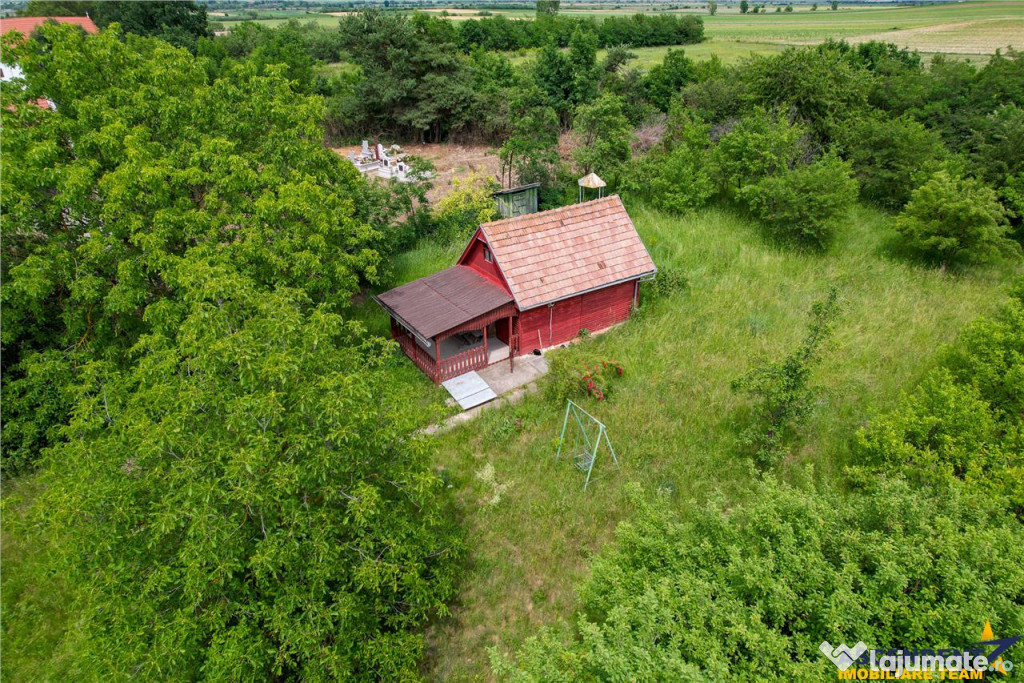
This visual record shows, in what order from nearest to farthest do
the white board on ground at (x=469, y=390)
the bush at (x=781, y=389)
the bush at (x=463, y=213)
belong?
the bush at (x=781, y=389) → the white board on ground at (x=469, y=390) → the bush at (x=463, y=213)

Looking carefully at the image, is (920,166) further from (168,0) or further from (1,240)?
(168,0)

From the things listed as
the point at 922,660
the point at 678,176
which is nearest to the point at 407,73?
the point at 678,176

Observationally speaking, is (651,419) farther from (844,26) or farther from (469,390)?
(844,26)

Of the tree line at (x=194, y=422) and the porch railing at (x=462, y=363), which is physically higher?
the tree line at (x=194, y=422)

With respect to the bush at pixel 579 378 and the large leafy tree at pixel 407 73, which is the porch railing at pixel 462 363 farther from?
the large leafy tree at pixel 407 73

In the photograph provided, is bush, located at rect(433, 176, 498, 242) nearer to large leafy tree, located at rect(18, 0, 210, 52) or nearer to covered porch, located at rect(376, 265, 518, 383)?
covered porch, located at rect(376, 265, 518, 383)

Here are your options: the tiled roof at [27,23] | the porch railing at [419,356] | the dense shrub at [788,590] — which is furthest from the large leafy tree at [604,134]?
the tiled roof at [27,23]

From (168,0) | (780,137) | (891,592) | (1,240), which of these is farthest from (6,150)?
(168,0)
